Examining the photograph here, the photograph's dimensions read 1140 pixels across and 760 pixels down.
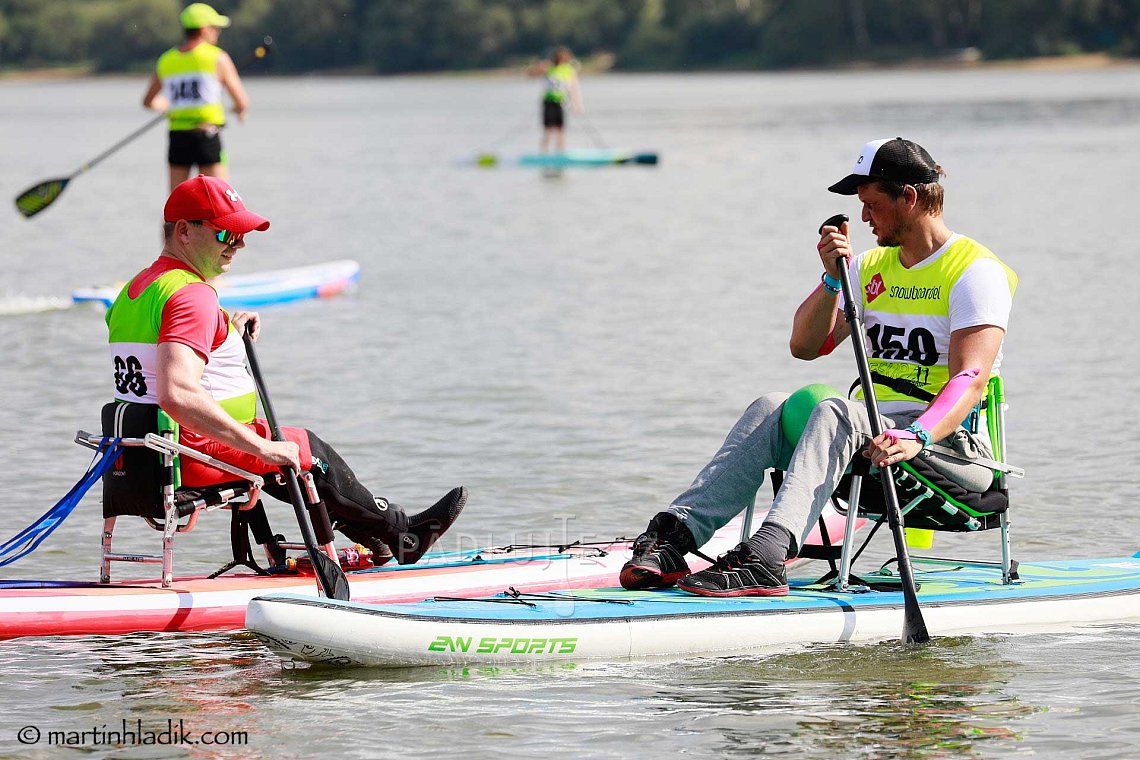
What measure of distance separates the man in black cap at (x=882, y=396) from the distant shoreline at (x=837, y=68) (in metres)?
75.9

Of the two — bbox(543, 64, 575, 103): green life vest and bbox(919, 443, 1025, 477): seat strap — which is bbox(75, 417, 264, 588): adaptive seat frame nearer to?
bbox(919, 443, 1025, 477): seat strap

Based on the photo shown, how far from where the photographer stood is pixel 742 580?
5.72 meters

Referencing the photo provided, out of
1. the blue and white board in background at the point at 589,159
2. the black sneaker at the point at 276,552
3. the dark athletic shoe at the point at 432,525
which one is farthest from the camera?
the blue and white board in background at the point at 589,159

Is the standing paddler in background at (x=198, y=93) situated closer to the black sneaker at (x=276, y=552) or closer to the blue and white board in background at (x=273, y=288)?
the blue and white board in background at (x=273, y=288)

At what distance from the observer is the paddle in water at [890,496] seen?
220 inches

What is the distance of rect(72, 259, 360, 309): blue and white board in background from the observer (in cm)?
1382

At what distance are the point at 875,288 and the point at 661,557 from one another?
46.8 inches

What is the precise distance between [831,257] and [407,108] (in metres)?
58.5

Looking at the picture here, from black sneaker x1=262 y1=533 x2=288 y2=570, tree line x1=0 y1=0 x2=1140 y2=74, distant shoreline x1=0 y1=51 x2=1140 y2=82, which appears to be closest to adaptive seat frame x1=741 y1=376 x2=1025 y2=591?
black sneaker x1=262 y1=533 x2=288 y2=570

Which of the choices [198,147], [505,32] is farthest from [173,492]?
[505,32]

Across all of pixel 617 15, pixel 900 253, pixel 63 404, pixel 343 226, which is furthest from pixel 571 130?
pixel 617 15

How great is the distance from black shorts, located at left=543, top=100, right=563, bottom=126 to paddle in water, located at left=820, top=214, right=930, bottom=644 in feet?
79.2

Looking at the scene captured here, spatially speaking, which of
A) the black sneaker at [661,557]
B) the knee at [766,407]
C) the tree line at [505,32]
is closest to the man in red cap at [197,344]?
the black sneaker at [661,557]

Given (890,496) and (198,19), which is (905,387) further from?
(198,19)
